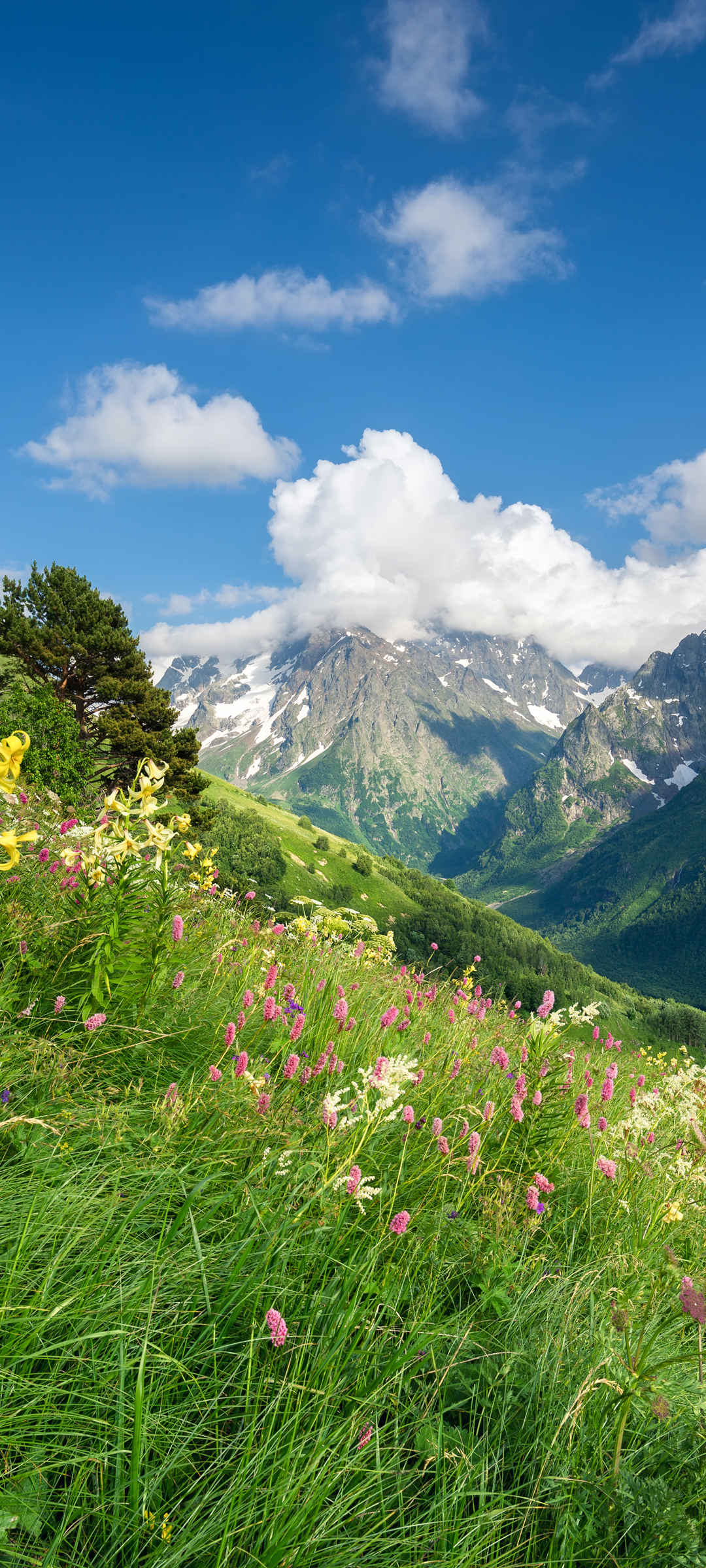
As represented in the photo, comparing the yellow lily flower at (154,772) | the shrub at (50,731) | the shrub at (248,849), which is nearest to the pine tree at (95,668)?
the shrub at (50,731)

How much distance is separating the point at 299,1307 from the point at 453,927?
522ft

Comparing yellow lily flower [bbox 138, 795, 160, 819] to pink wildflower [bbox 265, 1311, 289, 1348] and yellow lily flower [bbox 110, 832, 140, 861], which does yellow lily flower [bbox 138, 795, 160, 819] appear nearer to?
yellow lily flower [bbox 110, 832, 140, 861]

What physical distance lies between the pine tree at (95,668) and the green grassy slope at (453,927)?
233ft

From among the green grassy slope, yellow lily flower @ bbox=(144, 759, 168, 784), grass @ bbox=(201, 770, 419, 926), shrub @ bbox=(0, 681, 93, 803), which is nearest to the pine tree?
shrub @ bbox=(0, 681, 93, 803)

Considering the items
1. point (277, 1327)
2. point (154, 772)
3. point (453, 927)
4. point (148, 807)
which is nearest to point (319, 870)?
point (453, 927)

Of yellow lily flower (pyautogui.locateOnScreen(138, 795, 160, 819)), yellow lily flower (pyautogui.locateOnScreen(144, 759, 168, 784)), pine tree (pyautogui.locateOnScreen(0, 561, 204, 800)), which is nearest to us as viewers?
yellow lily flower (pyautogui.locateOnScreen(138, 795, 160, 819))

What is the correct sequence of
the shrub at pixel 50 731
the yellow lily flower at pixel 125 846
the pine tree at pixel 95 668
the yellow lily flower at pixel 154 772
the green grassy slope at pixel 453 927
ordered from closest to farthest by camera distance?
the yellow lily flower at pixel 125 846 < the yellow lily flower at pixel 154 772 < the shrub at pixel 50 731 < the pine tree at pixel 95 668 < the green grassy slope at pixel 453 927

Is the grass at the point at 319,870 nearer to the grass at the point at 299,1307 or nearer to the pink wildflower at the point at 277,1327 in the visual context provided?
the grass at the point at 299,1307

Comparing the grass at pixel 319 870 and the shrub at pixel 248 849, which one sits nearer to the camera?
the shrub at pixel 248 849

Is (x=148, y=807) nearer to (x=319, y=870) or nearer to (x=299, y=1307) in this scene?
(x=299, y=1307)

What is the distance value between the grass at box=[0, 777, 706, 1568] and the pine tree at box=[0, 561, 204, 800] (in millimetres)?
38471

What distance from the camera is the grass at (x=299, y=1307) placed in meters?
2.10

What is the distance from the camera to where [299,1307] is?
2809 millimetres

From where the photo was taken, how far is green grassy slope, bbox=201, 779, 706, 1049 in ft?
404
